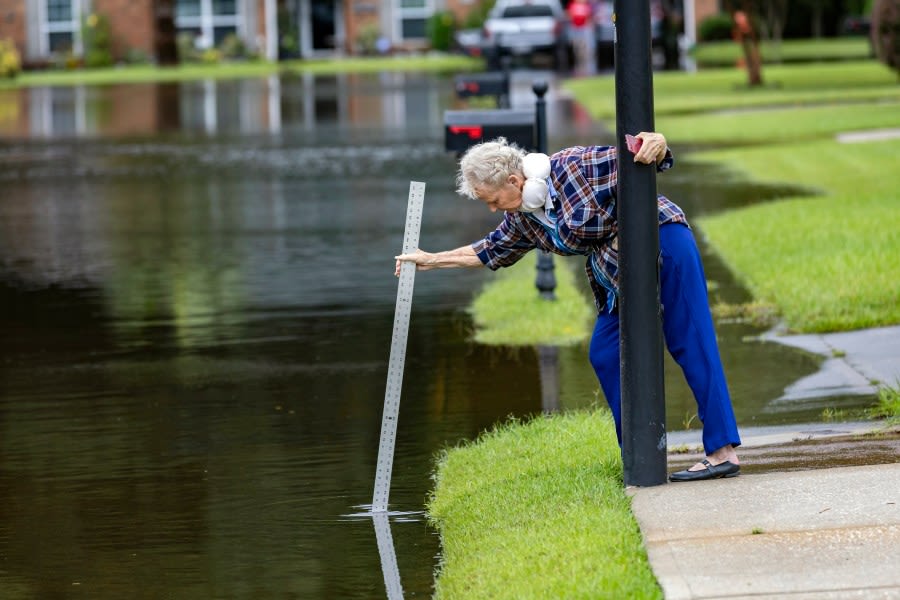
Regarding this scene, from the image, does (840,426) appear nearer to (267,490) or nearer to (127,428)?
(267,490)

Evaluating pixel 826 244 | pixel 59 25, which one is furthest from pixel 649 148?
pixel 59 25

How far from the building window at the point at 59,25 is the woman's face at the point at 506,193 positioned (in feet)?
193

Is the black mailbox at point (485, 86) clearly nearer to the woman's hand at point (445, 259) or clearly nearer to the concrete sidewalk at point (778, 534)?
the woman's hand at point (445, 259)

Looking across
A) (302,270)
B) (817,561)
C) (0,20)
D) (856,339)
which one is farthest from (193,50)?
(817,561)

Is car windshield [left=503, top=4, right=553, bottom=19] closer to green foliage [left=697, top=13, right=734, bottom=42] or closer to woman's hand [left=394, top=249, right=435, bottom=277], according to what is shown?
green foliage [left=697, top=13, right=734, bottom=42]

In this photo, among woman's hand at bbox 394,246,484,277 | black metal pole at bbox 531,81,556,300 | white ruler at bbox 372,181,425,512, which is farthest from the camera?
black metal pole at bbox 531,81,556,300

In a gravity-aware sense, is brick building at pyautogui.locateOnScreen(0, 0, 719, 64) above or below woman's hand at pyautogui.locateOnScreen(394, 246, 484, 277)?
above

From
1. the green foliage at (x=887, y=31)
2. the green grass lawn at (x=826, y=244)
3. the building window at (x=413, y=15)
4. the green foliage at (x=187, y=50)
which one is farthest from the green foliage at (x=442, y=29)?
the green grass lawn at (x=826, y=244)

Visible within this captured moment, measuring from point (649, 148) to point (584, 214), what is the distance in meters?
0.37

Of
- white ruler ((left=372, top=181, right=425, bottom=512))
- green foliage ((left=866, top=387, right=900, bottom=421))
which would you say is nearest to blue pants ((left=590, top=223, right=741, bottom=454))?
white ruler ((left=372, top=181, right=425, bottom=512))

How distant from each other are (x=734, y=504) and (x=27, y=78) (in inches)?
2089

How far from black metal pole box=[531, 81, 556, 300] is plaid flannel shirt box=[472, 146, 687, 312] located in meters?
4.69

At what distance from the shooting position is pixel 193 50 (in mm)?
63969

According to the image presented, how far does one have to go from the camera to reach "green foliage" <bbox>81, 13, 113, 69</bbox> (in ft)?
201
